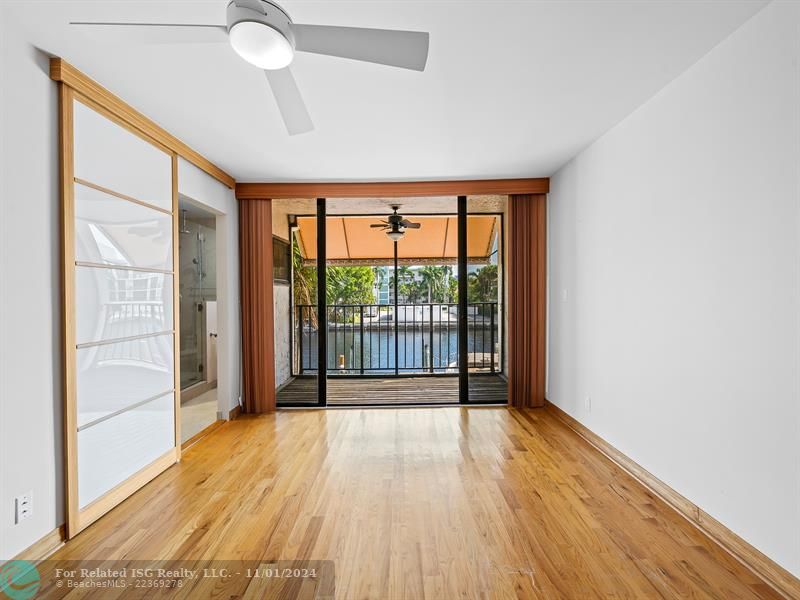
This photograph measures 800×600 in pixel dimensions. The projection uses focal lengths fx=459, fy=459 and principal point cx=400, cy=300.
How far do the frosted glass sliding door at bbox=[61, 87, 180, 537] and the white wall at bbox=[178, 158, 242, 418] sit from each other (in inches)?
42.8

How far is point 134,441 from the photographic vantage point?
2.92 m

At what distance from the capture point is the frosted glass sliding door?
7.86 feet

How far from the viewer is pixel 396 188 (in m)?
4.74

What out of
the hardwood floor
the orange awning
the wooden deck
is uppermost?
the orange awning

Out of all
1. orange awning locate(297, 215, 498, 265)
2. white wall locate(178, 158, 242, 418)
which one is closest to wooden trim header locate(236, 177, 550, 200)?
white wall locate(178, 158, 242, 418)

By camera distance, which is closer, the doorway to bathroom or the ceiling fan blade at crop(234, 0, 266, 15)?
the ceiling fan blade at crop(234, 0, 266, 15)

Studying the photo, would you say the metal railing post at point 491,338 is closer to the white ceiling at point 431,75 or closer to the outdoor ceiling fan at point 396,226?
the outdoor ceiling fan at point 396,226

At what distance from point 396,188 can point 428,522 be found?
327cm

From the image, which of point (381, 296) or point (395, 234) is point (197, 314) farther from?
point (395, 234)

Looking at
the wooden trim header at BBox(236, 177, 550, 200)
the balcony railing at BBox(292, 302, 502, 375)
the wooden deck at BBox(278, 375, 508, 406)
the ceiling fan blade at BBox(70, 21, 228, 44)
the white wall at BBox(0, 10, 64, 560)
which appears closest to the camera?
the ceiling fan blade at BBox(70, 21, 228, 44)

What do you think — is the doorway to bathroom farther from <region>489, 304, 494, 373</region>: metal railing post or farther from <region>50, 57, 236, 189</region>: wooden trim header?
<region>489, 304, 494, 373</region>: metal railing post

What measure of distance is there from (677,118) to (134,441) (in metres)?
3.79

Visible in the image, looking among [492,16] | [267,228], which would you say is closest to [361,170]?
[267,228]

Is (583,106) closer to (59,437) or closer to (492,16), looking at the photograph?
(492,16)
